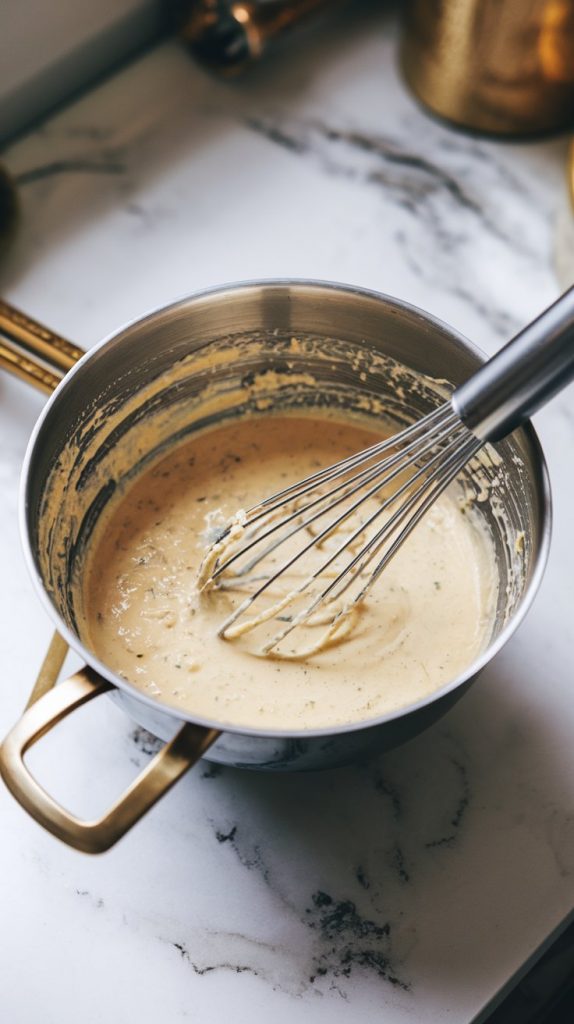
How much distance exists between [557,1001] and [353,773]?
12.2 inches

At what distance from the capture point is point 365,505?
849mm

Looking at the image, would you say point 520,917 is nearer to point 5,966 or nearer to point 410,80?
point 5,966

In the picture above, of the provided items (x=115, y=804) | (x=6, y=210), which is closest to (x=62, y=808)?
(x=115, y=804)

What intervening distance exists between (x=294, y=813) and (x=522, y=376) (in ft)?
1.06

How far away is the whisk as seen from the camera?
0.60 metres

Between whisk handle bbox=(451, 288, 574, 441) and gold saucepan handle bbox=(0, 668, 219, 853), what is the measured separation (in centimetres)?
24

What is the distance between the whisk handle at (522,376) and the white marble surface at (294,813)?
Answer: 0.23 meters

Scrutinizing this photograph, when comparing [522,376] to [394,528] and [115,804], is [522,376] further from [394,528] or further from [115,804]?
[115,804]

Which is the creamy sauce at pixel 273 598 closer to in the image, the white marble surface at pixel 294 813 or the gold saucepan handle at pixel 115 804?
the white marble surface at pixel 294 813

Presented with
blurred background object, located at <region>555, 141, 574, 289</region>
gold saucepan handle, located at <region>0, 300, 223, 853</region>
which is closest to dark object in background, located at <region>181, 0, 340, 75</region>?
blurred background object, located at <region>555, 141, 574, 289</region>

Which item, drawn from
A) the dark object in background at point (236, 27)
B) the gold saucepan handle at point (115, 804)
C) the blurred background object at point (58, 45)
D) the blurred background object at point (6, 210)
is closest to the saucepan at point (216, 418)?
the gold saucepan handle at point (115, 804)

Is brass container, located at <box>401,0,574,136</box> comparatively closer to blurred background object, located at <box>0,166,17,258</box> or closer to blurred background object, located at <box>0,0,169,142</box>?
blurred background object, located at <box>0,0,169,142</box>

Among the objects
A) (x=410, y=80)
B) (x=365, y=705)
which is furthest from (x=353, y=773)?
(x=410, y=80)

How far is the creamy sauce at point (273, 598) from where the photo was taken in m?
0.73
